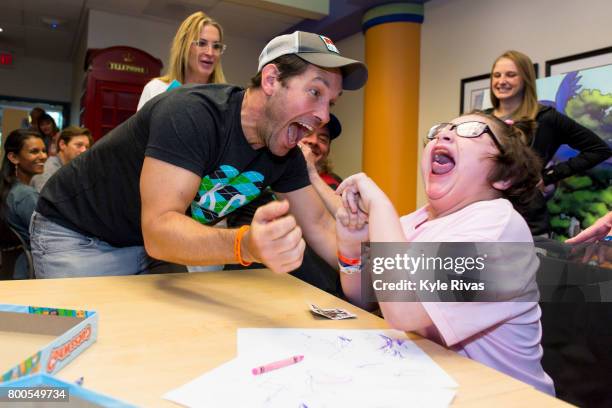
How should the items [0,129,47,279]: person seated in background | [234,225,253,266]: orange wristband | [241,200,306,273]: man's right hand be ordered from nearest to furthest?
[241,200,306,273]: man's right hand → [234,225,253,266]: orange wristband → [0,129,47,279]: person seated in background

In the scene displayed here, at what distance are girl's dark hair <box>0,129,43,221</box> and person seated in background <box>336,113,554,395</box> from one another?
2146mm

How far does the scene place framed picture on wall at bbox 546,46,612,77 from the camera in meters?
3.15

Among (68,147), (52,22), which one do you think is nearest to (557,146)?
(68,147)

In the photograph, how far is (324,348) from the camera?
2.89 feet

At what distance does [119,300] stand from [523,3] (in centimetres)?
379

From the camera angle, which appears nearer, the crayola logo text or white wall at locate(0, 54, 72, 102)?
the crayola logo text

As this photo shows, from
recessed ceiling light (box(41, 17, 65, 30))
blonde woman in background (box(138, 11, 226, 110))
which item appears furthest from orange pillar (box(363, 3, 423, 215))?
recessed ceiling light (box(41, 17, 65, 30))

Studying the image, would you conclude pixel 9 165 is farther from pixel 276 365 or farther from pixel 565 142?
pixel 565 142

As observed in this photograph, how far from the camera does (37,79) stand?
8.76 m

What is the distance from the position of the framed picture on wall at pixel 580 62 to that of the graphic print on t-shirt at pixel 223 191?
2.73 metres

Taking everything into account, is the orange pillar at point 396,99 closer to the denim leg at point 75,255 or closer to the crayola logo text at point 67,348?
the denim leg at point 75,255

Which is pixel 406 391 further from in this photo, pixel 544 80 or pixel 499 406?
pixel 544 80

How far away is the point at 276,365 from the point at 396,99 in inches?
169

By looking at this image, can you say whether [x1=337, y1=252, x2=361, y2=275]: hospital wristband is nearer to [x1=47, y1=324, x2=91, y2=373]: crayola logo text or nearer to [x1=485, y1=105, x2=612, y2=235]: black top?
[x1=47, y1=324, x2=91, y2=373]: crayola logo text
